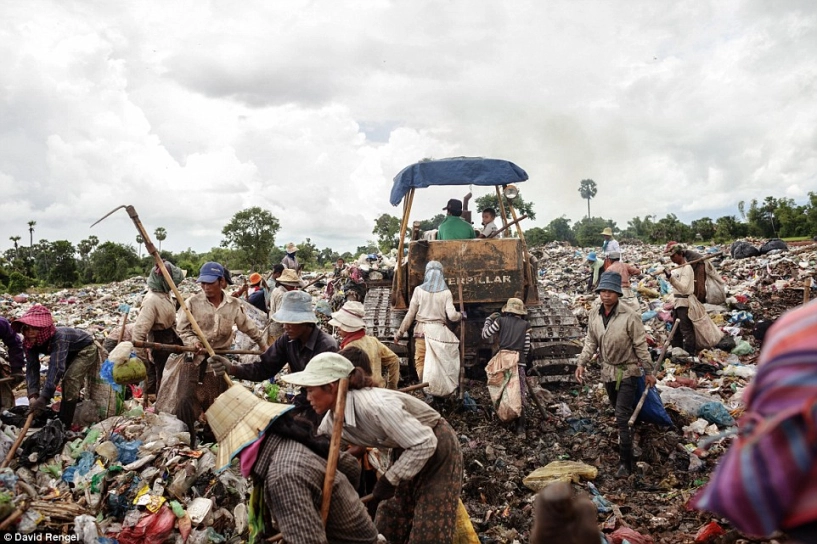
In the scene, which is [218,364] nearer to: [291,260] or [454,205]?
[454,205]

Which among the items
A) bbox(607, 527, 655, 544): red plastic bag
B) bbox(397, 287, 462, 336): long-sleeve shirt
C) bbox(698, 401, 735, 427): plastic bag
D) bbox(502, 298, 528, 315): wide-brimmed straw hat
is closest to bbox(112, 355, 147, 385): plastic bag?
bbox(397, 287, 462, 336): long-sleeve shirt

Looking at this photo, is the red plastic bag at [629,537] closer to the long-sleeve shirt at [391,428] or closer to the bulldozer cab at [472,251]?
the long-sleeve shirt at [391,428]

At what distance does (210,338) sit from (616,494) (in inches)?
142

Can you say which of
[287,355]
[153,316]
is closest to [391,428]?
[287,355]

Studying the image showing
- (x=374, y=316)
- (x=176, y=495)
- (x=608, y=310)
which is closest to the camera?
(x=176, y=495)

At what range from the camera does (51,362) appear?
457 cm

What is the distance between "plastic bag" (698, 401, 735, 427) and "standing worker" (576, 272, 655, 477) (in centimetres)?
133

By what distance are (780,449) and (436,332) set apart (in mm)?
4924

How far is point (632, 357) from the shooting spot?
15.5ft

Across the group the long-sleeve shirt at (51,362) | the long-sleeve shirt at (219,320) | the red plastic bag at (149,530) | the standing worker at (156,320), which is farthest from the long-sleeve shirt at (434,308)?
the long-sleeve shirt at (51,362)

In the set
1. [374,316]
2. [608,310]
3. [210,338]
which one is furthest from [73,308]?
[608,310]

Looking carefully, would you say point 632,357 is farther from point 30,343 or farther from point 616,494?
point 30,343

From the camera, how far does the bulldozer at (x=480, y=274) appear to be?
6.86 m

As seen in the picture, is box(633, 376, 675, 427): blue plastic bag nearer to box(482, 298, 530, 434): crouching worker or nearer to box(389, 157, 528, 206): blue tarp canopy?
box(482, 298, 530, 434): crouching worker
